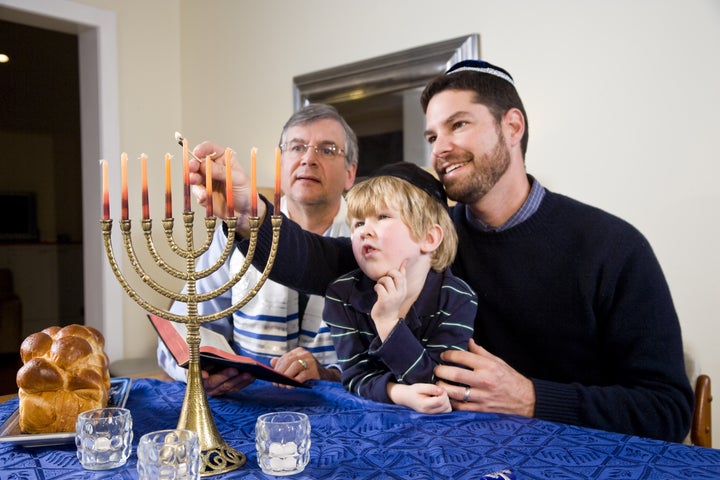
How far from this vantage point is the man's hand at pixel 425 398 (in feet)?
3.82

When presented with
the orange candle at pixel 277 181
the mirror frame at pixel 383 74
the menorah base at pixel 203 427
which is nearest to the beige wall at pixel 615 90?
the mirror frame at pixel 383 74

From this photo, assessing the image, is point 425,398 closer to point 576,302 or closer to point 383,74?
point 576,302

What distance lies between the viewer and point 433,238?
136cm

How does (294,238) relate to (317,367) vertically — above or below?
above

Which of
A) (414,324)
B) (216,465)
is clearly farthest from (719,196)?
(216,465)

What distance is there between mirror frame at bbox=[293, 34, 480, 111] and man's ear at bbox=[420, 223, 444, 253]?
5.07 ft

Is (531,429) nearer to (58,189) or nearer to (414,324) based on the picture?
(414,324)

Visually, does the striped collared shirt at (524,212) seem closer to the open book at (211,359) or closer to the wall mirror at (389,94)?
the open book at (211,359)

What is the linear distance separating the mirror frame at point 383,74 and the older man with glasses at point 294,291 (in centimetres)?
63

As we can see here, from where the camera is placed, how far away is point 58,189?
8828mm

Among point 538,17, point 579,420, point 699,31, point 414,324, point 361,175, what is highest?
point 538,17

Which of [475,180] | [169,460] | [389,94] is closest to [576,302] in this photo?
[475,180]

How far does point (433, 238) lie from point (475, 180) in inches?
13.8

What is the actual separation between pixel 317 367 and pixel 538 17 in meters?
1.67
